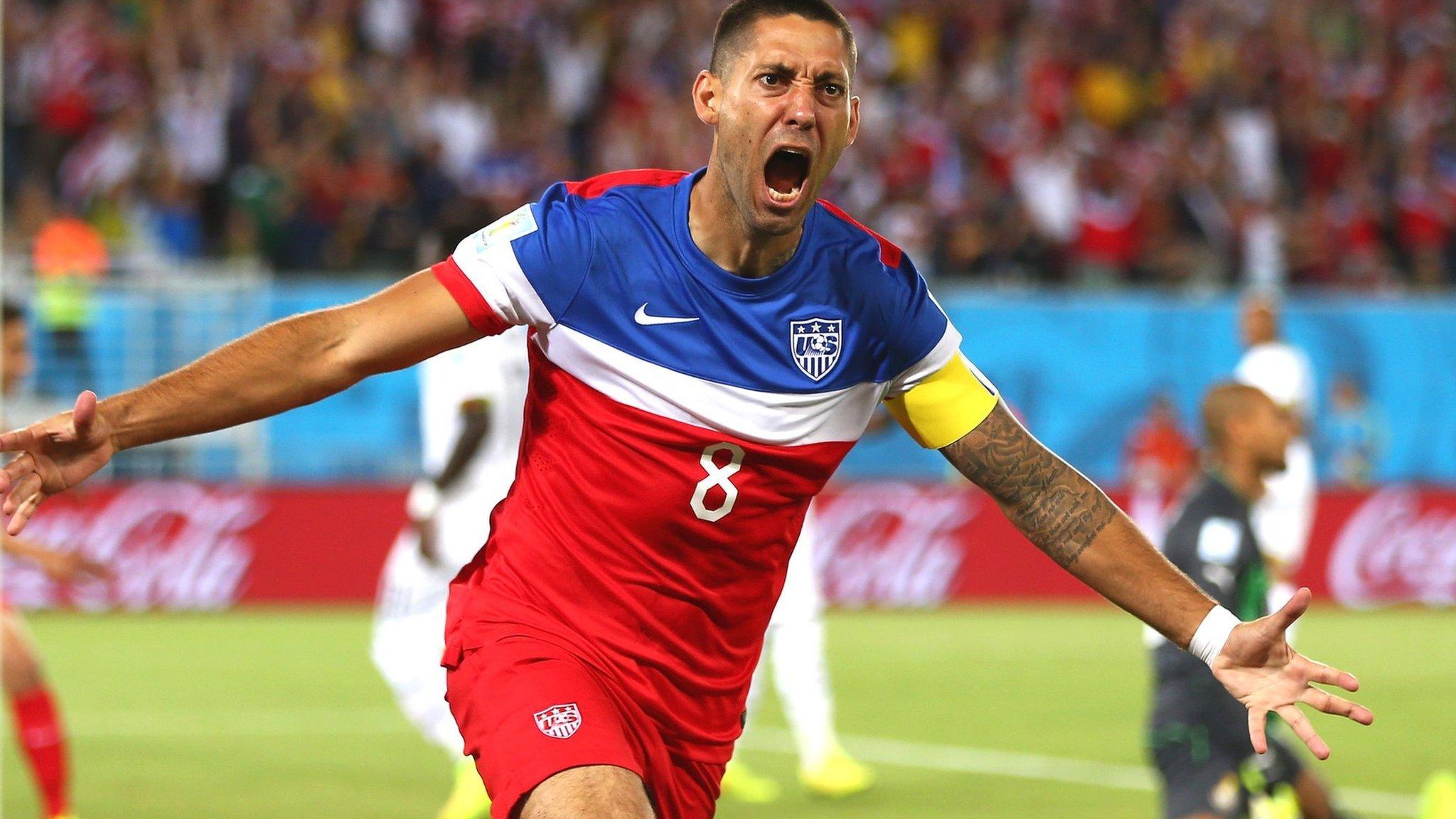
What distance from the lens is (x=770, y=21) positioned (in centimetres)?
465

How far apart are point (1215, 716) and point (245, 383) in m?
3.53

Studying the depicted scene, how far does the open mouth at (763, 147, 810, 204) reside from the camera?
457 cm

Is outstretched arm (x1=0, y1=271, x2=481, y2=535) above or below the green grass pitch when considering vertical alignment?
above

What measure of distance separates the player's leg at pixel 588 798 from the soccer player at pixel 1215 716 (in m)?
2.55

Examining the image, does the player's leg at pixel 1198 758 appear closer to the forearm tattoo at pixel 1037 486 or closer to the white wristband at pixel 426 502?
the forearm tattoo at pixel 1037 486

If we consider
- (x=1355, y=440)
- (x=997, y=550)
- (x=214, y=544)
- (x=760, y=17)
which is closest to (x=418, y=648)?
(x=760, y=17)

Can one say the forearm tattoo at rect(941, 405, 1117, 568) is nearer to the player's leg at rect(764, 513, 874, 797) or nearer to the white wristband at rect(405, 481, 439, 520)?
the player's leg at rect(764, 513, 874, 797)

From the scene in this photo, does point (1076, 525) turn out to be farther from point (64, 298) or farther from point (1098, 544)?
point (64, 298)

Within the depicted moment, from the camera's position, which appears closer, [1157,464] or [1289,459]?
[1289,459]

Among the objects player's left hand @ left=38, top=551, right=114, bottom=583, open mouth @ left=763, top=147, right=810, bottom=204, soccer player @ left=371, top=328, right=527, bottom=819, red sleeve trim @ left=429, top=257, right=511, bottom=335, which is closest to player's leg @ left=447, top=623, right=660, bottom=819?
red sleeve trim @ left=429, top=257, right=511, bottom=335

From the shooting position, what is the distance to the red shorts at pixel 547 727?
13.9 feet

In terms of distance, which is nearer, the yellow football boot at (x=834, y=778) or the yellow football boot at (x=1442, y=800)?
the yellow football boot at (x=1442, y=800)

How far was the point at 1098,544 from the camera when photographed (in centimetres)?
482

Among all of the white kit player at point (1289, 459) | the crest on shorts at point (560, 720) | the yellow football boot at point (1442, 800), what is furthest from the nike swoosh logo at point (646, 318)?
the white kit player at point (1289, 459)
